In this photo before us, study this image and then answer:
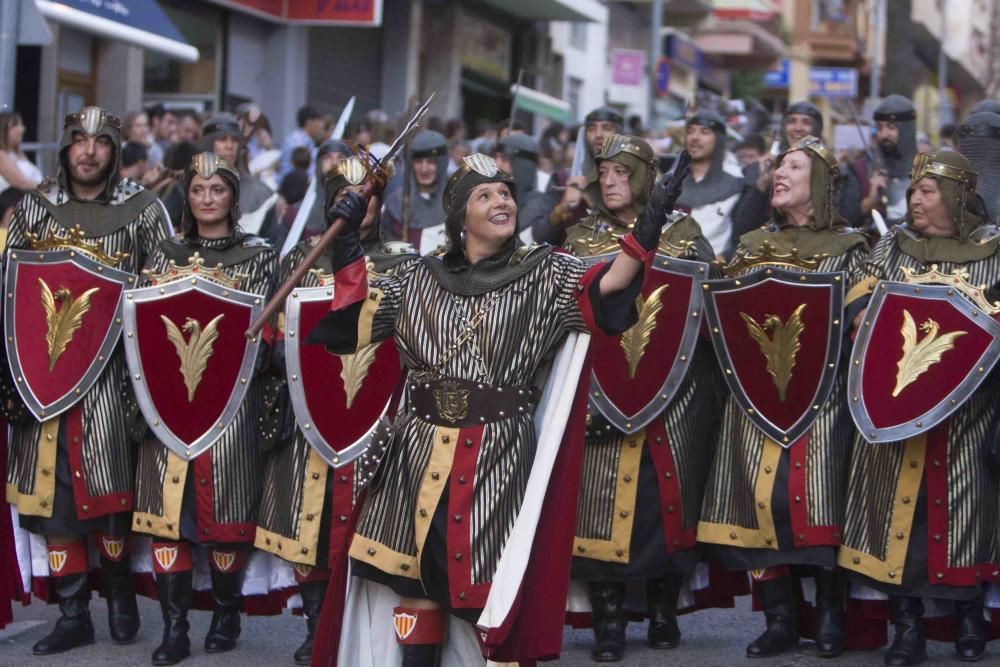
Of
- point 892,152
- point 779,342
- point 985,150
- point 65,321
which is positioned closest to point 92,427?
point 65,321

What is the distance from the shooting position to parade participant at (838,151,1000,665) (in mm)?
7012

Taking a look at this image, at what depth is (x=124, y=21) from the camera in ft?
50.9

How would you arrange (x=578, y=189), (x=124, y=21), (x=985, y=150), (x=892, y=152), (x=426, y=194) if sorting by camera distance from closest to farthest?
(x=985, y=150), (x=578, y=189), (x=892, y=152), (x=426, y=194), (x=124, y=21)

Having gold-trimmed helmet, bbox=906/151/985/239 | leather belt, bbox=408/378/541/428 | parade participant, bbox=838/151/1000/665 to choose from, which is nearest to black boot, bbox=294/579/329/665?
leather belt, bbox=408/378/541/428

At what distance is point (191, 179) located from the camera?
7.29 metres

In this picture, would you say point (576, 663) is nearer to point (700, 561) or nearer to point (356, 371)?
point (700, 561)

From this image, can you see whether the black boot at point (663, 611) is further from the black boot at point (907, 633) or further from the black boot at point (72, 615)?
the black boot at point (72, 615)

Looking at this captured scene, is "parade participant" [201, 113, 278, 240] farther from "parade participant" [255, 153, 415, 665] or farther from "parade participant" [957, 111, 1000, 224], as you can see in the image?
"parade participant" [957, 111, 1000, 224]

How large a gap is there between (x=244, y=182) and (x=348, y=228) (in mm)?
5142

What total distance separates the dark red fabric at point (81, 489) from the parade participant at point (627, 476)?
5.67ft

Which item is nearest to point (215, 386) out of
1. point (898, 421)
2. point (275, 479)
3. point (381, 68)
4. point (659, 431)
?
point (275, 479)

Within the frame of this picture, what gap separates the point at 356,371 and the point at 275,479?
22.7 inches

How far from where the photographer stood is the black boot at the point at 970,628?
7219mm

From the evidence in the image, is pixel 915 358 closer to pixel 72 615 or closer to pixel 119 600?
pixel 119 600
